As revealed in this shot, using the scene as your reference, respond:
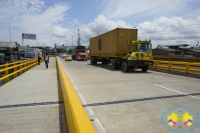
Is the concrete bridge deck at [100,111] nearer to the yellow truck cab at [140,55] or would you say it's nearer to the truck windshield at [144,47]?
the yellow truck cab at [140,55]

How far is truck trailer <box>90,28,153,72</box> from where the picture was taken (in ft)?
49.4

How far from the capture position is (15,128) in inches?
151

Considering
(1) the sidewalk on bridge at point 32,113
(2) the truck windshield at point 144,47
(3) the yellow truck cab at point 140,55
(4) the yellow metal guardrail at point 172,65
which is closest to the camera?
(1) the sidewalk on bridge at point 32,113

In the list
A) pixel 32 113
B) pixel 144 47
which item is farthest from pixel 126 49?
pixel 32 113

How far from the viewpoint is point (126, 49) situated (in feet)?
55.7

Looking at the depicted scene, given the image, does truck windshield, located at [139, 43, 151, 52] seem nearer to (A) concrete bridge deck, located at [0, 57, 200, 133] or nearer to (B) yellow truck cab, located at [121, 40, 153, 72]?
(B) yellow truck cab, located at [121, 40, 153, 72]

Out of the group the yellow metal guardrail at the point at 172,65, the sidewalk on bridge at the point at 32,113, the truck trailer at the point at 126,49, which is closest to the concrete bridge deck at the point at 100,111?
the sidewalk on bridge at the point at 32,113

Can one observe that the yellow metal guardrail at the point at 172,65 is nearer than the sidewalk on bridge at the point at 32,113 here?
No

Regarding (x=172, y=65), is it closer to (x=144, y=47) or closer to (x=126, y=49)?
(x=144, y=47)

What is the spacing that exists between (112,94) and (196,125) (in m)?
3.43

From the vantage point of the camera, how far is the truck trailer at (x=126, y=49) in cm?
1507

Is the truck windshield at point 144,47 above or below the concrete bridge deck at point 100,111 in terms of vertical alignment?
above

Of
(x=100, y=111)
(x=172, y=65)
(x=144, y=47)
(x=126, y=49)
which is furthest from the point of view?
(x=126, y=49)

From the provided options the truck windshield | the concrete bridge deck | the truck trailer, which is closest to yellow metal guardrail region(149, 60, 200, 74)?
the truck trailer
